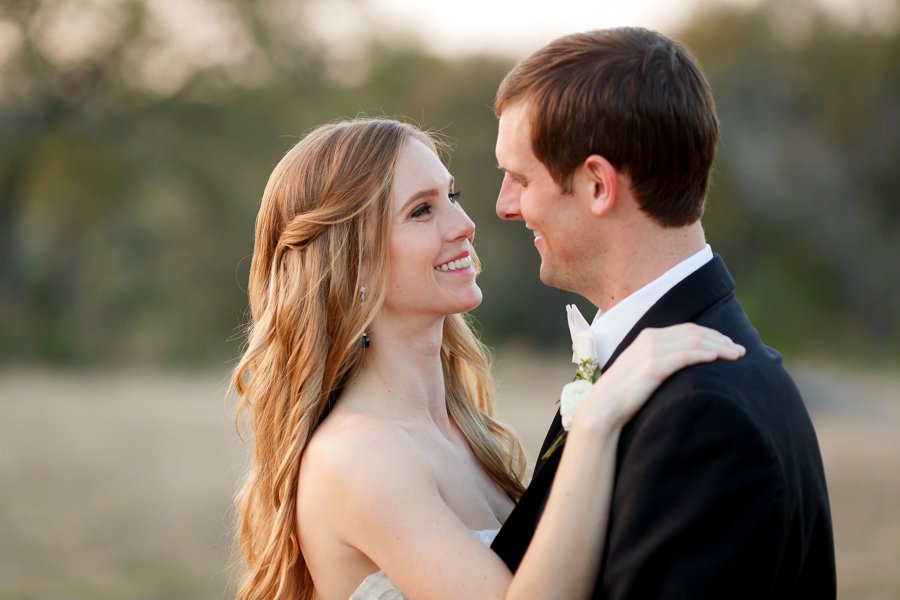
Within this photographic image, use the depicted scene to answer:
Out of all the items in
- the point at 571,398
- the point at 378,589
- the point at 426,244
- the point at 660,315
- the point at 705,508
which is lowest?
the point at 378,589

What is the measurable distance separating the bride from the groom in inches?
18.9

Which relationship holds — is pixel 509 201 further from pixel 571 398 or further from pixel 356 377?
pixel 356 377

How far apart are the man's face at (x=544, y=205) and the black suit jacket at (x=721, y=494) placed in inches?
21.1

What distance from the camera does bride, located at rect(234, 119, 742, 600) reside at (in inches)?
143

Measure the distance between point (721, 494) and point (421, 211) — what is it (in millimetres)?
1923

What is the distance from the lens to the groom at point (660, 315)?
256 centimetres

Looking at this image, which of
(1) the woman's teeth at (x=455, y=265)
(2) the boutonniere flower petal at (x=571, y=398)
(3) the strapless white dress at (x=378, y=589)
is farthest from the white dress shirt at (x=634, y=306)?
(1) the woman's teeth at (x=455, y=265)

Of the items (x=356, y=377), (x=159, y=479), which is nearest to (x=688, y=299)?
(x=356, y=377)

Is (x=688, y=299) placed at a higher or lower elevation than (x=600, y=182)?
lower

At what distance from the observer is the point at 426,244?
4055 millimetres

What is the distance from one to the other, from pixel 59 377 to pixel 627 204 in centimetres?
1868

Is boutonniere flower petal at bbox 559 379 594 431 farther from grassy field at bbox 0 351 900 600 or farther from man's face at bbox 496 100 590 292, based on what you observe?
grassy field at bbox 0 351 900 600

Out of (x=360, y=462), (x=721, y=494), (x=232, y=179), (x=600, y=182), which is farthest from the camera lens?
(x=232, y=179)

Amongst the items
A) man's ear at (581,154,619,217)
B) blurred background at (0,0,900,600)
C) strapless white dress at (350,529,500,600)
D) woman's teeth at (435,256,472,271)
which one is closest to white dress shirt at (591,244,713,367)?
man's ear at (581,154,619,217)
